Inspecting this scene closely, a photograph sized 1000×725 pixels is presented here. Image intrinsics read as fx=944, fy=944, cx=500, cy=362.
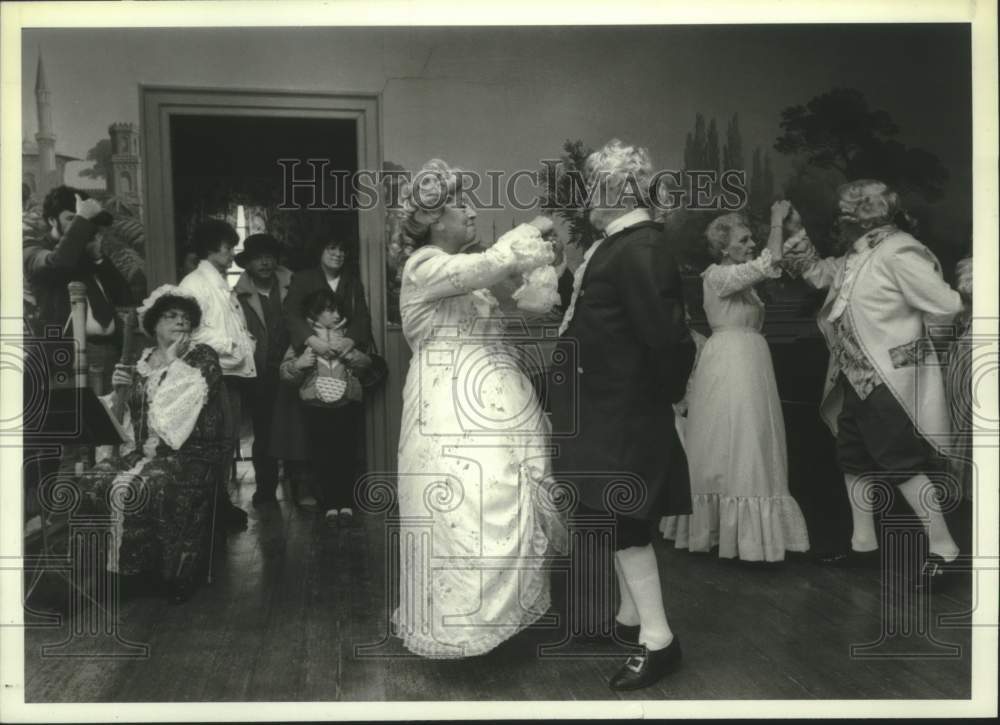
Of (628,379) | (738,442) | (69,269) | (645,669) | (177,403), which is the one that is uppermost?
(69,269)

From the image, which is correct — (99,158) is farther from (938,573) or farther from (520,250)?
(938,573)

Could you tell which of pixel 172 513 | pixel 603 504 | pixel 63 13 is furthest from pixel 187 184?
pixel 603 504

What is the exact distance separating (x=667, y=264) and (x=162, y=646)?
8.37 ft

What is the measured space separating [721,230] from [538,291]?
3.54ft

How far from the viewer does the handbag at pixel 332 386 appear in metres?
4.12

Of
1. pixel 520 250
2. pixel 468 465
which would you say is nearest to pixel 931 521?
pixel 468 465

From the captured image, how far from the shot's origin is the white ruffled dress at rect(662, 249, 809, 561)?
4.38 m

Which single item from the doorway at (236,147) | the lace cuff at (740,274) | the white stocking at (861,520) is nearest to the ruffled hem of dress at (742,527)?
the white stocking at (861,520)

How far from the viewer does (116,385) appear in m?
4.01

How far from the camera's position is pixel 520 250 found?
11.6 feet

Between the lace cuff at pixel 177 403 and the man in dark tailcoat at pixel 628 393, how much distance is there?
1.65 meters

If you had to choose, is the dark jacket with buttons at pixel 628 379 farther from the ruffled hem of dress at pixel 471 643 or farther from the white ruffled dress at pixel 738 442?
the white ruffled dress at pixel 738 442

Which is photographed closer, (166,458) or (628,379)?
(628,379)

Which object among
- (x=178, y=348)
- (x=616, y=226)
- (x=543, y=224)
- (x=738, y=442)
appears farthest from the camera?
(x=738, y=442)
